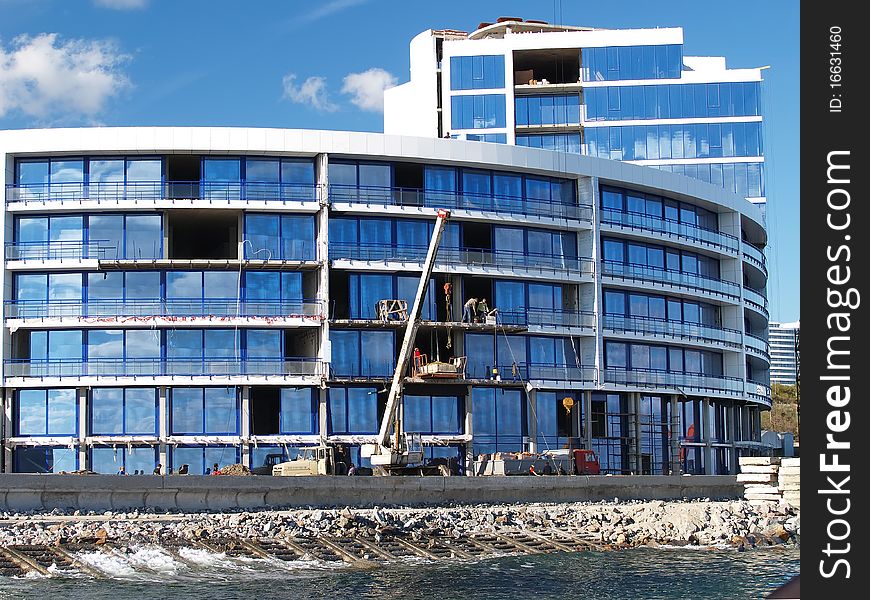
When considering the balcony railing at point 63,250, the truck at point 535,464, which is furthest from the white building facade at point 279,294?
the truck at point 535,464

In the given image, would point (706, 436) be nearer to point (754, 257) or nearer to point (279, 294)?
point (754, 257)

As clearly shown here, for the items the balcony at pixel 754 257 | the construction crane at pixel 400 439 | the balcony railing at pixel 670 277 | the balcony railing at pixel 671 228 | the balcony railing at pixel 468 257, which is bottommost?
the construction crane at pixel 400 439

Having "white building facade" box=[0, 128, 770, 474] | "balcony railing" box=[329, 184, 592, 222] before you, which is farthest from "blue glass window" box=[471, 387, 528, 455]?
"balcony railing" box=[329, 184, 592, 222]

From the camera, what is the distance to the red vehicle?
6112cm

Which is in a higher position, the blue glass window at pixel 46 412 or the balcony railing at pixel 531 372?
the balcony railing at pixel 531 372

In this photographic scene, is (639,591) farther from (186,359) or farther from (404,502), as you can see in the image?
(186,359)

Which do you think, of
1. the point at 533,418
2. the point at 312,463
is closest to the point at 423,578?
the point at 312,463

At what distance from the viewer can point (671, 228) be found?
72.8 metres

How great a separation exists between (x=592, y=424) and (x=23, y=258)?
1223 inches

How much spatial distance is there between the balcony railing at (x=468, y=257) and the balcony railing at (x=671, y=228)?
3.40 m

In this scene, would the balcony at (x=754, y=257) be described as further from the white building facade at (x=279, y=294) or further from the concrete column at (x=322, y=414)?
the concrete column at (x=322, y=414)

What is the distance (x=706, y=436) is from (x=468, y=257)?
783 inches

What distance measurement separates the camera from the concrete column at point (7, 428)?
60.6m
